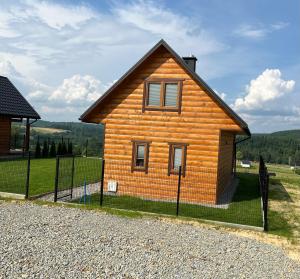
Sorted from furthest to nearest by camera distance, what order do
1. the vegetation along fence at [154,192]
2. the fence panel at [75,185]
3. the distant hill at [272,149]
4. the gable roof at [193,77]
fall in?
the distant hill at [272,149] < the gable roof at [193,77] < the fence panel at [75,185] < the vegetation along fence at [154,192]

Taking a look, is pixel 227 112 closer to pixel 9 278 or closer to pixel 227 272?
pixel 227 272

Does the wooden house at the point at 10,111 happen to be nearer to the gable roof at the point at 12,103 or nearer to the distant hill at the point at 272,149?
the gable roof at the point at 12,103

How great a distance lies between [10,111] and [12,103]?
1.72m

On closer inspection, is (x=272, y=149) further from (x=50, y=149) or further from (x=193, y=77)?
(x=193, y=77)

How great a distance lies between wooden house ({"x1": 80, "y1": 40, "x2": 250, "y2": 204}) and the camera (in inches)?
644

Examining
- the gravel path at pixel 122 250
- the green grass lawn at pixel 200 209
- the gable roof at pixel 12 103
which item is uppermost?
the gable roof at pixel 12 103

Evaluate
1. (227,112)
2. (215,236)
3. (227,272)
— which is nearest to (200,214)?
(215,236)

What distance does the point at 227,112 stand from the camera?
1592 centimetres

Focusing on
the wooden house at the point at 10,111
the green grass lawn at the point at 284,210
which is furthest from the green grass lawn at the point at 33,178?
the green grass lawn at the point at 284,210

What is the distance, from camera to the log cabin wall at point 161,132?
1639 centimetres

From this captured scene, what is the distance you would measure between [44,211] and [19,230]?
248 centimetres

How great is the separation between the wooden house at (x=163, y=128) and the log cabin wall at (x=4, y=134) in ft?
48.1

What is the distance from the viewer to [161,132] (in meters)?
17.0

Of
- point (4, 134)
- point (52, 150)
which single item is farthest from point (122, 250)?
point (52, 150)
